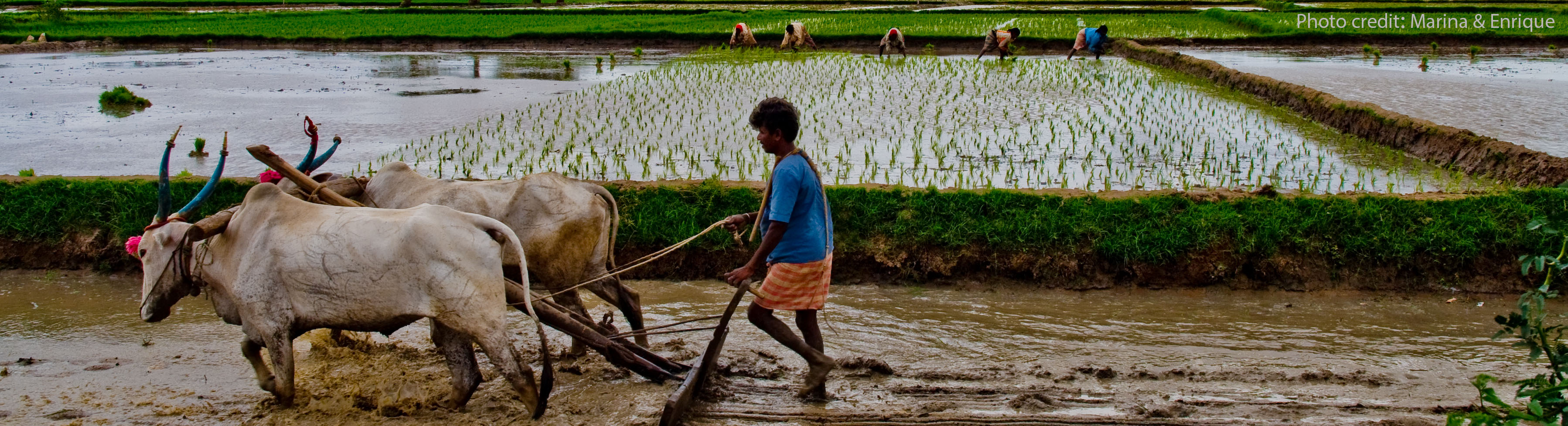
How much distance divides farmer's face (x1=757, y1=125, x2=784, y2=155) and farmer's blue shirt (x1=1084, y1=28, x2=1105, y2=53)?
14.4 metres

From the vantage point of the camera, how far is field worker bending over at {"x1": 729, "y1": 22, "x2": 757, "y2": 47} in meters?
18.6

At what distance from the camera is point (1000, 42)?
55.6ft

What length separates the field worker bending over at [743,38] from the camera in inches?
732

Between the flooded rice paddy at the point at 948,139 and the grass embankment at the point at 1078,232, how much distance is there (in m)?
0.74

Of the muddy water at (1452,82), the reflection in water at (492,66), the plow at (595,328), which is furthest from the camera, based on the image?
the reflection in water at (492,66)

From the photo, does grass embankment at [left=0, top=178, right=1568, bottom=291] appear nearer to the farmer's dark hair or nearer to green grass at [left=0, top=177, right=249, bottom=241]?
green grass at [left=0, top=177, right=249, bottom=241]

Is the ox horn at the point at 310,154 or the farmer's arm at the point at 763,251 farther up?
the ox horn at the point at 310,154

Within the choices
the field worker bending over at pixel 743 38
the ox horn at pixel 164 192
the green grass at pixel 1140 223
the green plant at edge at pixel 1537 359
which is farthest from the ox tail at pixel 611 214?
the field worker bending over at pixel 743 38

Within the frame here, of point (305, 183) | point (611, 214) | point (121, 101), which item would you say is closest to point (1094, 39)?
point (121, 101)

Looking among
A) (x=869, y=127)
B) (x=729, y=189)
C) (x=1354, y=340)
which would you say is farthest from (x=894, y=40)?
(x=1354, y=340)

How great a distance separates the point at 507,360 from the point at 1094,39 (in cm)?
1514

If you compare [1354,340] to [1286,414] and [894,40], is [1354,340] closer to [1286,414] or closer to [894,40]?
[1286,414]

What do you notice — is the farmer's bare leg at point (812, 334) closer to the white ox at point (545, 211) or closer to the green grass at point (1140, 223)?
the white ox at point (545, 211)

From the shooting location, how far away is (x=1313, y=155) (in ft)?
26.7
